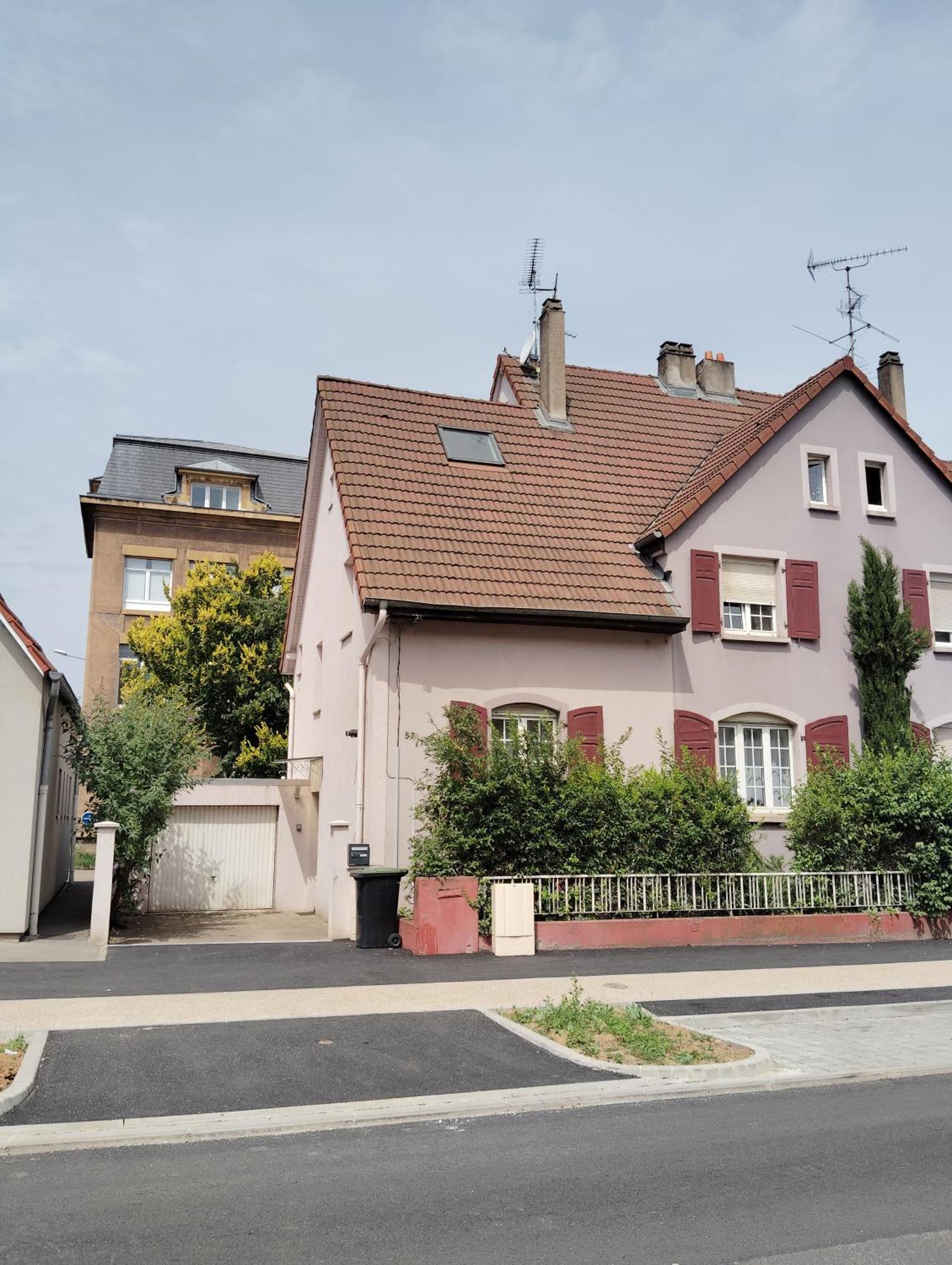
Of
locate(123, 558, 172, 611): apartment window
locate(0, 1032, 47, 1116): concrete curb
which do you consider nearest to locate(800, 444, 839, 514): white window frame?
locate(0, 1032, 47, 1116): concrete curb

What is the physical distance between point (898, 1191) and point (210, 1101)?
13.8 ft

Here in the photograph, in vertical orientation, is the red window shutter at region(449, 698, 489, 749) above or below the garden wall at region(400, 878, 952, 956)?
above

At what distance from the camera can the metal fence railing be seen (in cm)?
1491

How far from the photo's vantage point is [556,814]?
49.3 feet

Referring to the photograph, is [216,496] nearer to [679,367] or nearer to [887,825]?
[679,367]

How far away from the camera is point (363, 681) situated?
54.9ft

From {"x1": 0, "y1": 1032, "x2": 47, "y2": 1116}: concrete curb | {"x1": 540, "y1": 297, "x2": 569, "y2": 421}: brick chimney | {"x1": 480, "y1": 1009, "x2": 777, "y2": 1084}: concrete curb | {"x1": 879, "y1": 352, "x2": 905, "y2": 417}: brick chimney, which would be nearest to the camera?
{"x1": 0, "y1": 1032, "x2": 47, "y2": 1116}: concrete curb

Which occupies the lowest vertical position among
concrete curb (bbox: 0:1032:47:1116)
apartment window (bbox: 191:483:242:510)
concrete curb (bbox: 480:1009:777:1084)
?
concrete curb (bbox: 480:1009:777:1084)

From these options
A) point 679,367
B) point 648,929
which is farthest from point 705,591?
point 679,367

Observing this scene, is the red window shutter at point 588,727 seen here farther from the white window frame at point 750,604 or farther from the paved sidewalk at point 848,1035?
the paved sidewalk at point 848,1035

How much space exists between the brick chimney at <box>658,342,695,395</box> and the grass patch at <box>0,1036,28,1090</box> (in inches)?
794

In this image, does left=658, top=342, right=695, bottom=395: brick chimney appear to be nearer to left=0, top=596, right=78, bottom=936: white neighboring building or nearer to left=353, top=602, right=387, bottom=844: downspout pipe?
left=353, top=602, right=387, bottom=844: downspout pipe

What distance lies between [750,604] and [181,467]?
27488 mm

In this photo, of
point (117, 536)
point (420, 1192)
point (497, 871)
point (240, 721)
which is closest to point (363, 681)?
point (497, 871)
